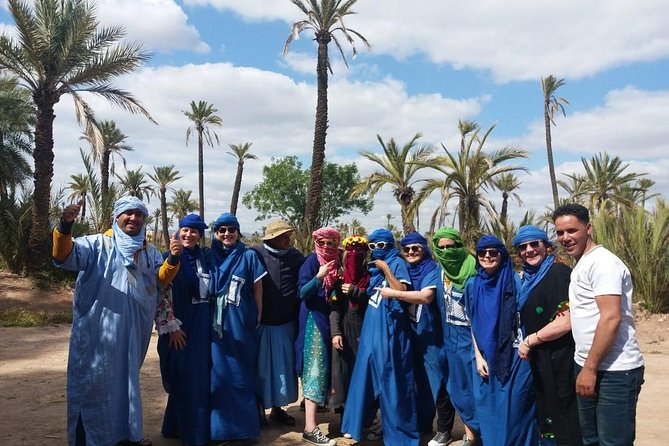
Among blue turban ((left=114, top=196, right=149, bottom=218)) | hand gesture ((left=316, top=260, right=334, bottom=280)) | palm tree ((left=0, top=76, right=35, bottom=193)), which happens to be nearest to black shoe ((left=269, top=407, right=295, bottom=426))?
hand gesture ((left=316, top=260, right=334, bottom=280))

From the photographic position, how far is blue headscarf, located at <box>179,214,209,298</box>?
4078mm

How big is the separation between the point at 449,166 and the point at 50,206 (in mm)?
9952

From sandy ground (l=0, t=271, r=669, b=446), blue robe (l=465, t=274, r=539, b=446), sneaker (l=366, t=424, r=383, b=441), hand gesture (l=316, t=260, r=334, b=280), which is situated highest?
hand gesture (l=316, t=260, r=334, b=280)

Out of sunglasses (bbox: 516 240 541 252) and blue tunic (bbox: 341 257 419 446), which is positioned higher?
sunglasses (bbox: 516 240 541 252)

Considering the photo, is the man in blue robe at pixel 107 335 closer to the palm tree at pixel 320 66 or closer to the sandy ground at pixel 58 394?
the sandy ground at pixel 58 394

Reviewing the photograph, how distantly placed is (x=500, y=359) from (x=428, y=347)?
2.45 feet

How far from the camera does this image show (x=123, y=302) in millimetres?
3691

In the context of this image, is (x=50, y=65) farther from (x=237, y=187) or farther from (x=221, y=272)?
(x=237, y=187)

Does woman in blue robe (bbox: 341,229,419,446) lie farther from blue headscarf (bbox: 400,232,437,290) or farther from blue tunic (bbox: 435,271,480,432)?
blue tunic (bbox: 435,271,480,432)

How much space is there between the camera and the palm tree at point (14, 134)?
20500mm

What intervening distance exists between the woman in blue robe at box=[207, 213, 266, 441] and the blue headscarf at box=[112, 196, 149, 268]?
0.62 m

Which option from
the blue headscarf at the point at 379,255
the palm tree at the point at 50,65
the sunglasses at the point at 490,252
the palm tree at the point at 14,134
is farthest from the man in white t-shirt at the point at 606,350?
the palm tree at the point at 14,134

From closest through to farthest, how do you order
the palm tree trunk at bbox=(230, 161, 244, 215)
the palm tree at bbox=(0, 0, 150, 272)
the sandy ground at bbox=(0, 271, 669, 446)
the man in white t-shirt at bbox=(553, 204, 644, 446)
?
the man in white t-shirt at bbox=(553, 204, 644, 446)
the sandy ground at bbox=(0, 271, 669, 446)
the palm tree at bbox=(0, 0, 150, 272)
the palm tree trunk at bbox=(230, 161, 244, 215)

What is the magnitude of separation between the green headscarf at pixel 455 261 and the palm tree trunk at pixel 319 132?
1311 cm
